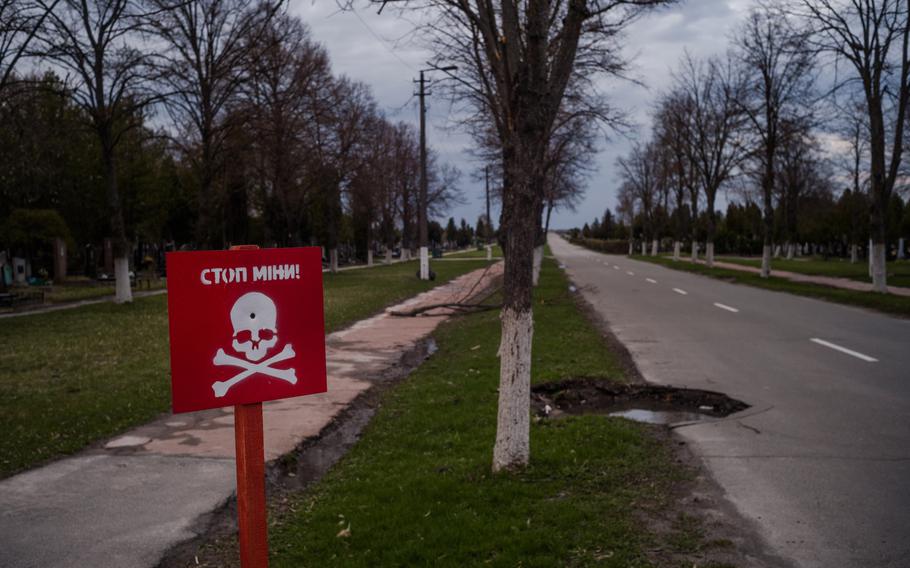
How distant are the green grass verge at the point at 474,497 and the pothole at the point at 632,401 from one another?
677mm

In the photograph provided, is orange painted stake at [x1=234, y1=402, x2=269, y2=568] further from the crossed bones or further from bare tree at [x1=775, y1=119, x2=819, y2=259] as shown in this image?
bare tree at [x1=775, y1=119, x2=819, y2=259]

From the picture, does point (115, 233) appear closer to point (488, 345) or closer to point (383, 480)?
point (488, 345)

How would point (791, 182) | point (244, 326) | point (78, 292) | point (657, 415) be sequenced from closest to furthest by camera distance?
point (244, 326)
point (657, 415)
point (78, 292)
point (791, 182)

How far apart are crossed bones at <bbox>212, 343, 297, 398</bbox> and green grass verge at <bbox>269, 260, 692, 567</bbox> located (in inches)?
59.7

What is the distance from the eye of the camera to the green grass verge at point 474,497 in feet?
14.7

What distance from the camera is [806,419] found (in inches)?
301

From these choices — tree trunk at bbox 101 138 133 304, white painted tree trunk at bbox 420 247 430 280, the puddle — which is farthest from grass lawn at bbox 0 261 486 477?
white painted tree trunk at bbox 420 247 430 280

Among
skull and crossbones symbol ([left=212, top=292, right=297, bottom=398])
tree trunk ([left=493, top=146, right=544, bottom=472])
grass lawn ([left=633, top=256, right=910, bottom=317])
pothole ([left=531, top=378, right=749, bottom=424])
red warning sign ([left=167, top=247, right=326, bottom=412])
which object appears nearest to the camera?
red warning sign ([left=167, top=247, right=326, bottom=412])

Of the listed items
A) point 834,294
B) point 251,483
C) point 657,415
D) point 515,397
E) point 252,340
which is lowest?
point 657,415

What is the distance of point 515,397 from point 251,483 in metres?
2.92

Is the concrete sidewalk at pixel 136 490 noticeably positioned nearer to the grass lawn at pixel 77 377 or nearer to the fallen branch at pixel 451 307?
the grass lawn at pixel 77 377

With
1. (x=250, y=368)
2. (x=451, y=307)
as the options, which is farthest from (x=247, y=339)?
(x=451, y=307)

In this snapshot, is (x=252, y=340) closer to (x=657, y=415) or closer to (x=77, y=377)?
(x=657, y=415)

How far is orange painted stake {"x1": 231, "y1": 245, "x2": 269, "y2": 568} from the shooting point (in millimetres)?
3391
